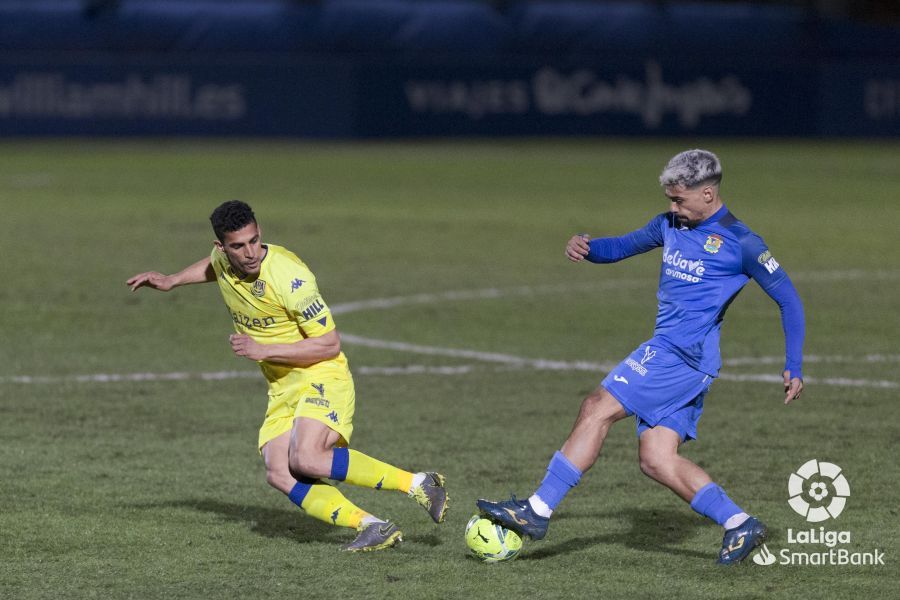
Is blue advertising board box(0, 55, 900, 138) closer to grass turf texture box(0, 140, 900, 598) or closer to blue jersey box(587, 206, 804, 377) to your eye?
grass turf texture box(0, 140, 900, 598)

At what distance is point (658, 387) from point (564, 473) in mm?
523

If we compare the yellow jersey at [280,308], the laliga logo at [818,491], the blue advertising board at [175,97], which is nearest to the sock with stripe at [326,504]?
the yellow jersey at [280,308]

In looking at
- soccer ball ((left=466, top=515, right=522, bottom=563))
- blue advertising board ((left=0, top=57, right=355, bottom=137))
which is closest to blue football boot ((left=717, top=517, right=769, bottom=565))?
soccer ball ((left=466, top=515, right=522, bottom=563))

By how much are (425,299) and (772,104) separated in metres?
25.4

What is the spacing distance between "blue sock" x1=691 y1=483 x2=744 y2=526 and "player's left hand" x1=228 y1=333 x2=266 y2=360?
73.8 inches

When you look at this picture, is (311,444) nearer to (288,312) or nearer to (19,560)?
(288,312)

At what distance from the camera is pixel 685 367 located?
255 inches

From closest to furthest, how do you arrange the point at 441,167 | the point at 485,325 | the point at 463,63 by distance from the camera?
the point at 485,325 → the point at 441,167 → the point at 463,63

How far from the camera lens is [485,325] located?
12.9m

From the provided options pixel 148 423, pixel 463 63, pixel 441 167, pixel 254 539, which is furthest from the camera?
pixel 463 63

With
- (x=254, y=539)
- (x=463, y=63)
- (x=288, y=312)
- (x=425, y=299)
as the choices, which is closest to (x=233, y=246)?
(x=288, y=312)

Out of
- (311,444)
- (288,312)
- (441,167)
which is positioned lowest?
(311,444)

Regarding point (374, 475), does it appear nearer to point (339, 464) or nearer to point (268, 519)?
point (339, 464)

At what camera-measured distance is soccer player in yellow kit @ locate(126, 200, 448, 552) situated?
659 cm
